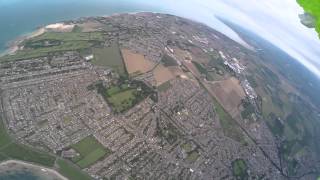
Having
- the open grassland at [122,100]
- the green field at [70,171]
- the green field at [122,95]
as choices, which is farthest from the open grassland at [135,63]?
the green field at [70,171]

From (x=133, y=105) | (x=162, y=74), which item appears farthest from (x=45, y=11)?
(x=133, y=105)

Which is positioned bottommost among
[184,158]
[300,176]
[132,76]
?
[300,176]

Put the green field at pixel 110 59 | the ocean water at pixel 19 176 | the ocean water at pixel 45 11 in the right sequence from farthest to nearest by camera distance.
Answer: the ocean water at pixel 45 11 → the green field at pixel 110 59 → the ocean water at pixel 19 176

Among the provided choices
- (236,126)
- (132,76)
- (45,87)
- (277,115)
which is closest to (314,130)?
(277,115)

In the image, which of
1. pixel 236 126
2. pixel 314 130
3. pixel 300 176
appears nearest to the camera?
pixel 236 126

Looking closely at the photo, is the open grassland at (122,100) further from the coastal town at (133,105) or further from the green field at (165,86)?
the green field at (165,86)

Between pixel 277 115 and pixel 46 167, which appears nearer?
pixel 46 167

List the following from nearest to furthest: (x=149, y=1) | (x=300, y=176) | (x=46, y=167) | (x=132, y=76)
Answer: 1. (x=46, y=167)
2. (x=132, y=76)
3. (x=300, y=176)
4. (x=149, y=1)

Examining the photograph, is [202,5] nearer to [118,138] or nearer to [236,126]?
[236,126]
